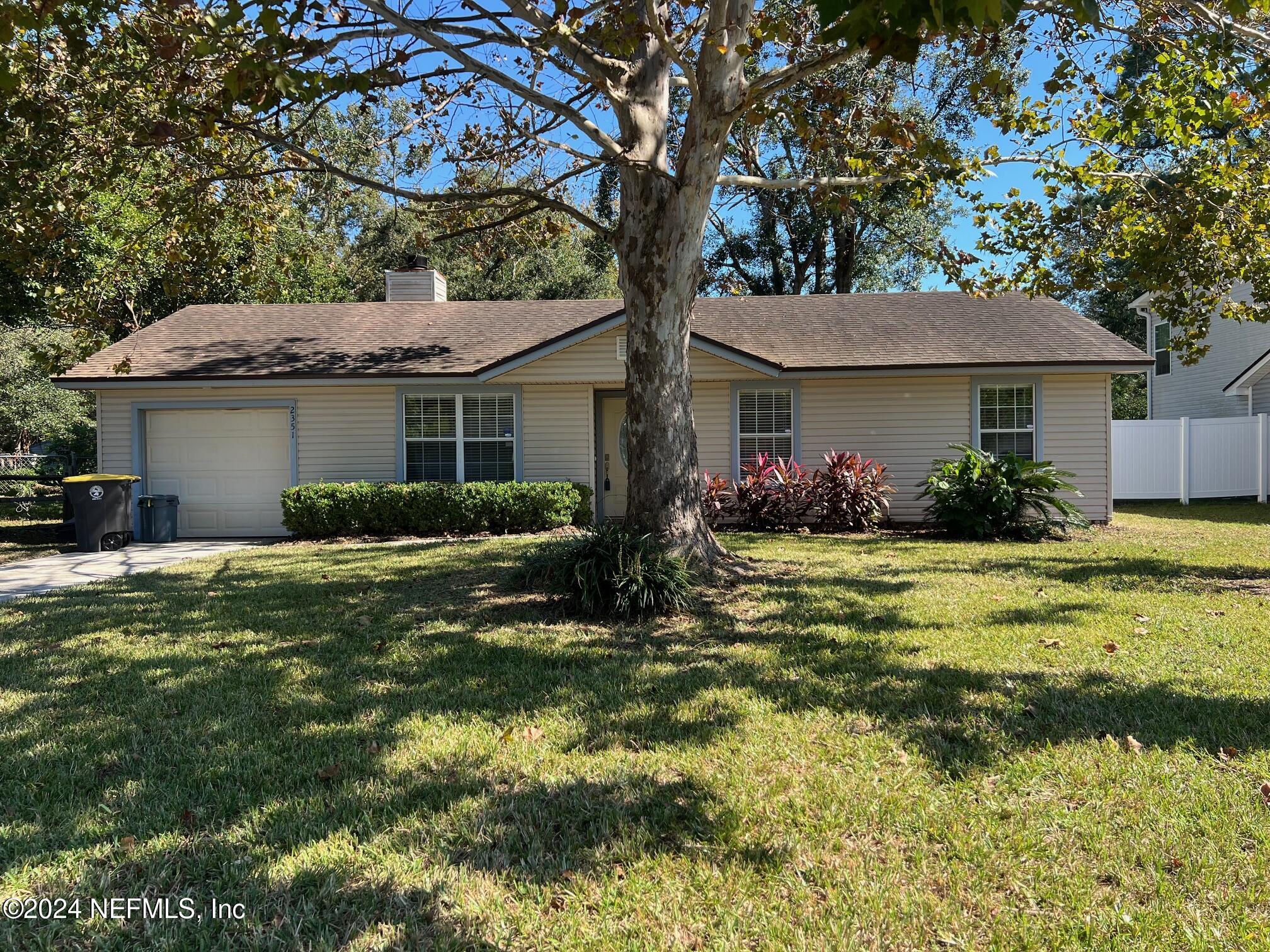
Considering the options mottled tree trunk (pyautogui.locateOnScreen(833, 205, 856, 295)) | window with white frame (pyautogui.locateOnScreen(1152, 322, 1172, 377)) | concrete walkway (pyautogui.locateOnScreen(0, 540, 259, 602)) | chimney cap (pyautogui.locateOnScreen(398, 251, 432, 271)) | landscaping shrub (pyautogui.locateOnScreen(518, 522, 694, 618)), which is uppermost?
mottled tree trunk (pyautogui.locateOnScreen(833, 205, 856, 295))

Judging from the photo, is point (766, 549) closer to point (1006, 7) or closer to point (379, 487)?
point (379, 487)

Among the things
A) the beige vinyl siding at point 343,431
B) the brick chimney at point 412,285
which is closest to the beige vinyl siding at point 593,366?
the beige vinyl siding at point 343,431

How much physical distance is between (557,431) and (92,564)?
755 cm

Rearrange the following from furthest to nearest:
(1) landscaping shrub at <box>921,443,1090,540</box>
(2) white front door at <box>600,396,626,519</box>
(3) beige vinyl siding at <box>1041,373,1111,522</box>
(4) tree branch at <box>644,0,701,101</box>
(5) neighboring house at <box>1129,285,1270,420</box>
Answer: (5) neighboring house at <box>1129,285,1270,420</box> < (2) white front door at <box>600,396,626,519</box> < (3) beige vinyl siding at <box>1041,373,1111,522</box> < (1) landscaping shrub at <box>921,443,1090,540</box> < (4) tree branch at <box>644,0,701,101</box>

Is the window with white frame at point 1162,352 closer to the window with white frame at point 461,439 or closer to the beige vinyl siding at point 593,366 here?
the beige vinyl siding at point 593,366

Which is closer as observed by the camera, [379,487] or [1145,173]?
[1145,173]

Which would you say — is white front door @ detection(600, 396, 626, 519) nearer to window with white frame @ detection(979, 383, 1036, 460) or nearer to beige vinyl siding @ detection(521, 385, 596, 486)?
beige vinyl siding @ detection(521, 385, 596, 486)

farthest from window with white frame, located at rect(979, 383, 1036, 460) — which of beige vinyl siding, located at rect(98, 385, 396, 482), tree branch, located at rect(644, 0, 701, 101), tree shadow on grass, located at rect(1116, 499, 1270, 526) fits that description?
beige vinyl siding, located at rect(98, 385, 396, 482)

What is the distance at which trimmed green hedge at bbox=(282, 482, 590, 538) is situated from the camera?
45.0ft

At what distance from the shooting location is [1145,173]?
9.54m

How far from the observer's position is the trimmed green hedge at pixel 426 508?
13.7 meters

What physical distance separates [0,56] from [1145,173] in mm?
11528

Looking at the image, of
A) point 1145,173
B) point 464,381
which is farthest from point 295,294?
point 1145,173

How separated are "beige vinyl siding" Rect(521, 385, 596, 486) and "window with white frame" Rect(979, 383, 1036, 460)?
734 cm
